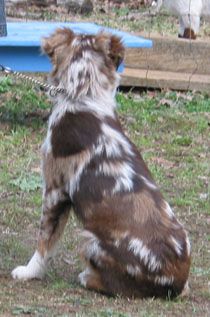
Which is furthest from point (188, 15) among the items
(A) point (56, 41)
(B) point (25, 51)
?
(A) point (56, 41)

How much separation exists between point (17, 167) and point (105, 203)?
3.14 meters

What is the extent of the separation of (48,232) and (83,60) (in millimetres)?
1030

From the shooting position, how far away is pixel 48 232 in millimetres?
5738

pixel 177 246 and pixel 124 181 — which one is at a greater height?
pixel 124 181

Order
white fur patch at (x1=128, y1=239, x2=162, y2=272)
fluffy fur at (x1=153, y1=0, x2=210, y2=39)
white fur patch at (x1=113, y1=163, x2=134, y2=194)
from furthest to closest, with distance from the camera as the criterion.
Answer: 1. fluffy fur at (x1=153, y1=0, x2=210, y2=39)
2. white fur patch at (x1=113, y1=163, x2=134, y2=194)
3. white fur patch at (x1=128, y1=239, x2=162, y2=272)

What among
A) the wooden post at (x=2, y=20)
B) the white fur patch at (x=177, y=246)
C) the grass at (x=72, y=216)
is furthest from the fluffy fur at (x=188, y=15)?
the white fur patch at (x=177, y=246)

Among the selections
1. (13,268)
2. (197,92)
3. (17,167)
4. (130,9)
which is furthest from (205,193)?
(130,9)

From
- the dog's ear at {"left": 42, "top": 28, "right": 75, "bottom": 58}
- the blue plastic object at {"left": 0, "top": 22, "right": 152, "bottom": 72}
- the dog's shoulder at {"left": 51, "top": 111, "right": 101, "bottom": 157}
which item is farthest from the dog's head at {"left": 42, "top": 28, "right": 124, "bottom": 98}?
the blue plastic object at {"left": 0, "top": 22, "right": 152, "bottom": 72}

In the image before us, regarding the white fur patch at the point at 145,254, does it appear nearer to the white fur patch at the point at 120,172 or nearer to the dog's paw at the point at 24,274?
the white fur patch at the point at 120,172

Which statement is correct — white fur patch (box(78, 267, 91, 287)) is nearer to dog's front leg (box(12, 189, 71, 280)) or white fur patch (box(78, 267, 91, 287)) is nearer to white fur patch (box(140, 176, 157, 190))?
dog's front leg (box(12, 189, 71, 280))

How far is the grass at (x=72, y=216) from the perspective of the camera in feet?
17.9

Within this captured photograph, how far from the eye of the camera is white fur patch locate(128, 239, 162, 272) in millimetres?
5359

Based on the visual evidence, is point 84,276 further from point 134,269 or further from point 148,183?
point 148,183

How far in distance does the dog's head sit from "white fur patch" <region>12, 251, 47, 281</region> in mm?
988
